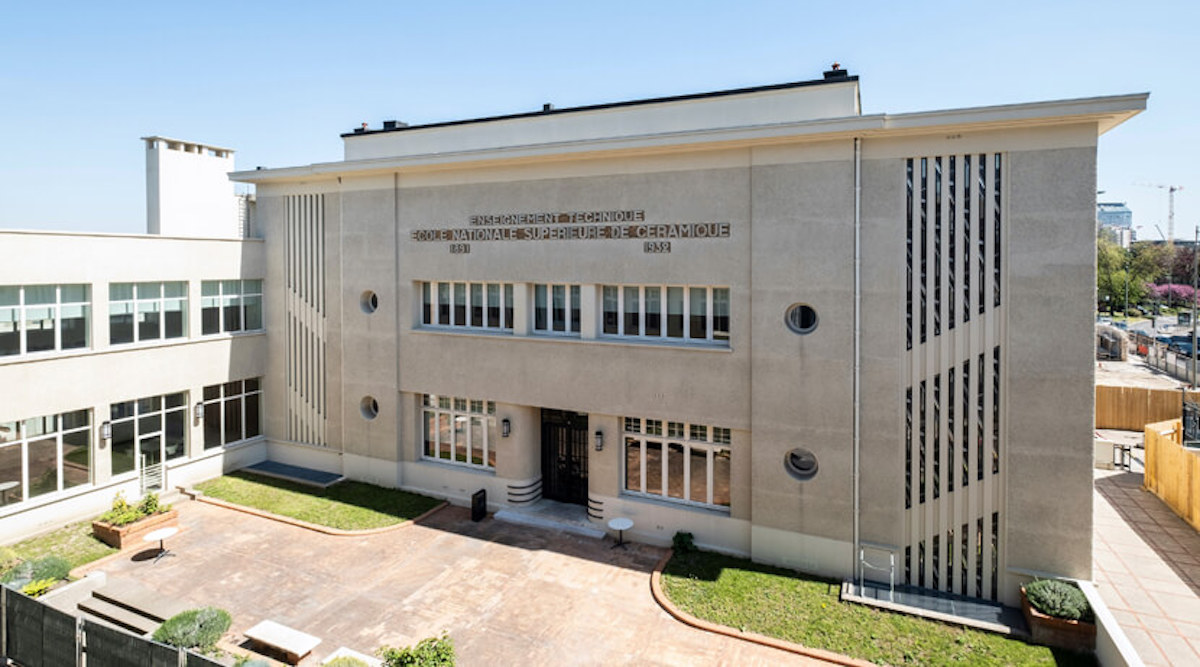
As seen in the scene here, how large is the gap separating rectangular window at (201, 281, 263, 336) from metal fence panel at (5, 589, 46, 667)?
9.52 metres

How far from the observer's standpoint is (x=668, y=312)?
1477cm

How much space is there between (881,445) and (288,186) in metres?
17.9

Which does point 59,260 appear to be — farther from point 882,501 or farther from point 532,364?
point 882,501

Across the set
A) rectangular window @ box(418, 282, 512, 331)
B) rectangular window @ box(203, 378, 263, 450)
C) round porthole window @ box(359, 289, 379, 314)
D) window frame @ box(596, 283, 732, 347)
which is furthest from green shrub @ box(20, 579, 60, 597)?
window frame @ box(596, 283, 732, 347)

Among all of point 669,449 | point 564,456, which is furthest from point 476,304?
point 669,449

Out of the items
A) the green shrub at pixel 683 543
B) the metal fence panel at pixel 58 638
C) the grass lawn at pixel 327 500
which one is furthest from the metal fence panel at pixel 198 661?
the green shrub at pixel 683 543

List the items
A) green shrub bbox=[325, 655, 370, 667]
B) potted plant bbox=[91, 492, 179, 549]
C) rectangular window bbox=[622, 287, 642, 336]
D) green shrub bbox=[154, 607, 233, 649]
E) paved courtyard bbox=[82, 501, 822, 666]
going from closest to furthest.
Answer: green shrub bbox=[325, 655, 370, 667]
green shrub bbox=[154, 607, 233, 649]
paved courtyard bbox=[82, 501, 822, 666]
potted plant bbox=[91, 492, 179, 549]
rectangular window bbox=[622, 287, 642, 336]

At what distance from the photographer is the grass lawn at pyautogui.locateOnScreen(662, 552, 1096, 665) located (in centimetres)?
1039

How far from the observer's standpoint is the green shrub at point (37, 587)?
11.8 meters

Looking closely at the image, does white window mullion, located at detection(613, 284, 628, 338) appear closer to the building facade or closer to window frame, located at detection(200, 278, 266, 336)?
the building facade

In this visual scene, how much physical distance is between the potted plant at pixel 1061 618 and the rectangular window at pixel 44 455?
21065 mm

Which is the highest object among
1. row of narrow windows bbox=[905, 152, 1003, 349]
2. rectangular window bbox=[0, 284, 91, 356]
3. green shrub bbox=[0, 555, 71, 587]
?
row of narrow windows bbox=[905, 152, 1003, 349]

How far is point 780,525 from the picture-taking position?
1345 cm

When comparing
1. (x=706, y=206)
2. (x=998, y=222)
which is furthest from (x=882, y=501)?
(x=706, y=206)
